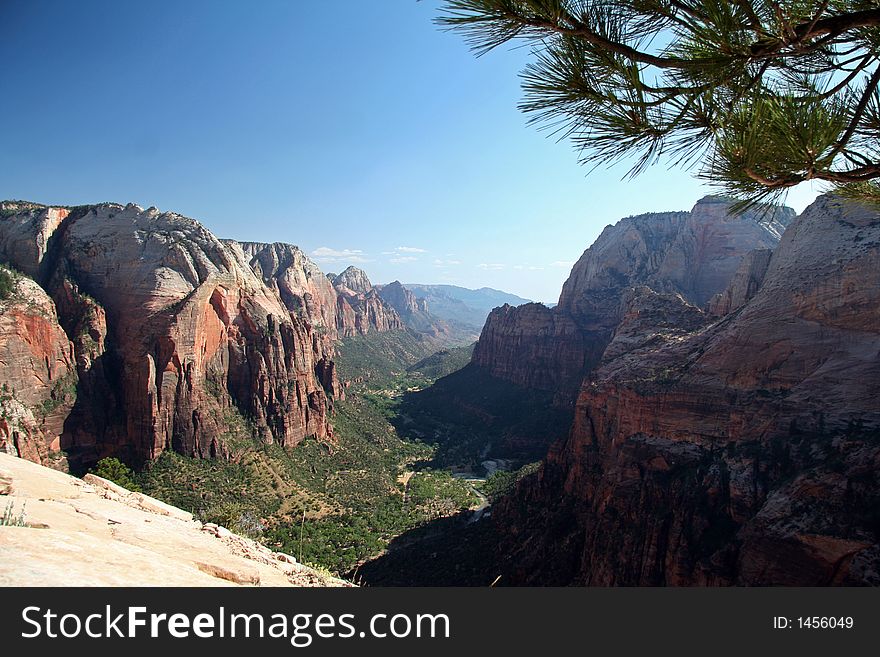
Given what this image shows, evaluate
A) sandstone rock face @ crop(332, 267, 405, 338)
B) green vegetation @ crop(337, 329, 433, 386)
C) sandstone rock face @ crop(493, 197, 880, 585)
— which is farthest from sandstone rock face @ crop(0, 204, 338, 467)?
sandstone rock face @ crop(332, 267, 405, 338)

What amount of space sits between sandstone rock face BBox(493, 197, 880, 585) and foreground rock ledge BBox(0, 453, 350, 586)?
19186 mm

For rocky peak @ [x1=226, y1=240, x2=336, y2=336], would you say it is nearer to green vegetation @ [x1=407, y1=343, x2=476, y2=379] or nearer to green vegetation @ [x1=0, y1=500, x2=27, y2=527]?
green vegetation @ [x1=407, y1=343, x2=476, y2=379]

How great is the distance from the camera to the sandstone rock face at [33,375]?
102ft

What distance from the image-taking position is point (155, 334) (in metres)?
39.8

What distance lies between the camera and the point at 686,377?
88.8 feet

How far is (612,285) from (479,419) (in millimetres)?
38319

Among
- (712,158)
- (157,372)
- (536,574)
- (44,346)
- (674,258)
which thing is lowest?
(536,574)

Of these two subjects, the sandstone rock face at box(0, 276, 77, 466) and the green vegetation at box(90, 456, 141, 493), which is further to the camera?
the sandstone rock face at box(0, 276, 77, 466)

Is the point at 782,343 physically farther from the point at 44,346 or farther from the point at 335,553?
the point at 44,346

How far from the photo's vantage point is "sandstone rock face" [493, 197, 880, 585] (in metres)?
17.5

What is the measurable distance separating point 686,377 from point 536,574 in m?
15.5

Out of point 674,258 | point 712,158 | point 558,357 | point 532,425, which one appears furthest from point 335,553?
point 674,258

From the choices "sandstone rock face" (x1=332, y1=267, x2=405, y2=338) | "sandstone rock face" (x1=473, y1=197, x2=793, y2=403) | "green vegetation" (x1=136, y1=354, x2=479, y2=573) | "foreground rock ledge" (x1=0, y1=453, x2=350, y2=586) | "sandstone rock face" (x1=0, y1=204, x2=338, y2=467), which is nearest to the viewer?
"foreground rock ledge" (x1=0, y1=453, x2=350, y2=586)
